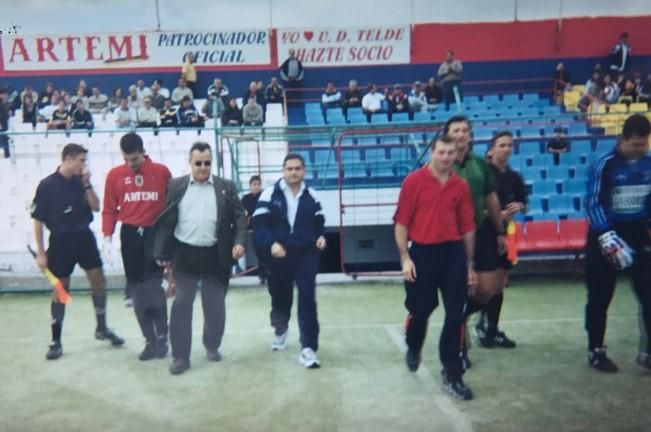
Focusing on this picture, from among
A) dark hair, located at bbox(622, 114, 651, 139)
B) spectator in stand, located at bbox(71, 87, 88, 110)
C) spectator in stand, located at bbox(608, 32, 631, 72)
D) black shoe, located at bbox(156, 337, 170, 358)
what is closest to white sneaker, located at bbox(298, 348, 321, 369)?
black shoe, located at bbox(156, 337, 170, 358)

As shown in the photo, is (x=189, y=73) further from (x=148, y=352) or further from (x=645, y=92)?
(x=148, y=352)

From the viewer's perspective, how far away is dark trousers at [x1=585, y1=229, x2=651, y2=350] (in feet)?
13.0

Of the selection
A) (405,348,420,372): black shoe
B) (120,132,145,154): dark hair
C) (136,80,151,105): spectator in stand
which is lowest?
(405,348,420,372): black shoe

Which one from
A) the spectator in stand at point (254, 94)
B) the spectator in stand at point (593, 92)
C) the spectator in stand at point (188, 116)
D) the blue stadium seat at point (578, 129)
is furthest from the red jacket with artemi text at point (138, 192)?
the spectator in stand at point (593, 92)

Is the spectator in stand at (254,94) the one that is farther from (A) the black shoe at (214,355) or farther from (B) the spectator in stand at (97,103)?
(A) the black shoe at (214,355)

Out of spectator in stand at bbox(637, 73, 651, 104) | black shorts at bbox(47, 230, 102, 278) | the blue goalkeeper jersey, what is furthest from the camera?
spectator in stand at bbox(637, 73, 651, 104)

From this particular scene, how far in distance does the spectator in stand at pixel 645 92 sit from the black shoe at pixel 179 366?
1222 cm

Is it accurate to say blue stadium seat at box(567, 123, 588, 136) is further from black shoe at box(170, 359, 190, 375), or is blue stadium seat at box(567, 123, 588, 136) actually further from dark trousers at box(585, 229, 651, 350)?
black shoe at box(170, 359, 190, 375)

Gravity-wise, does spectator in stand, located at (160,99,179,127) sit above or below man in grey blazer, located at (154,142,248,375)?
above

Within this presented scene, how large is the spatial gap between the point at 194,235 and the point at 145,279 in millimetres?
625

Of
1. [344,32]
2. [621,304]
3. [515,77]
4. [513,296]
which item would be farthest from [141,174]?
[515,77]

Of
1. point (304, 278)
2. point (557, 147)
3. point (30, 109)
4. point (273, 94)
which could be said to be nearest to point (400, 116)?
point (273, 94)

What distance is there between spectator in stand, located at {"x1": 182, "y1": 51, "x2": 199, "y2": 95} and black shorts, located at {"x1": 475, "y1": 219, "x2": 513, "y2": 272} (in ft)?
39.7

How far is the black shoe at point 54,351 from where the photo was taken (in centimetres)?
468
